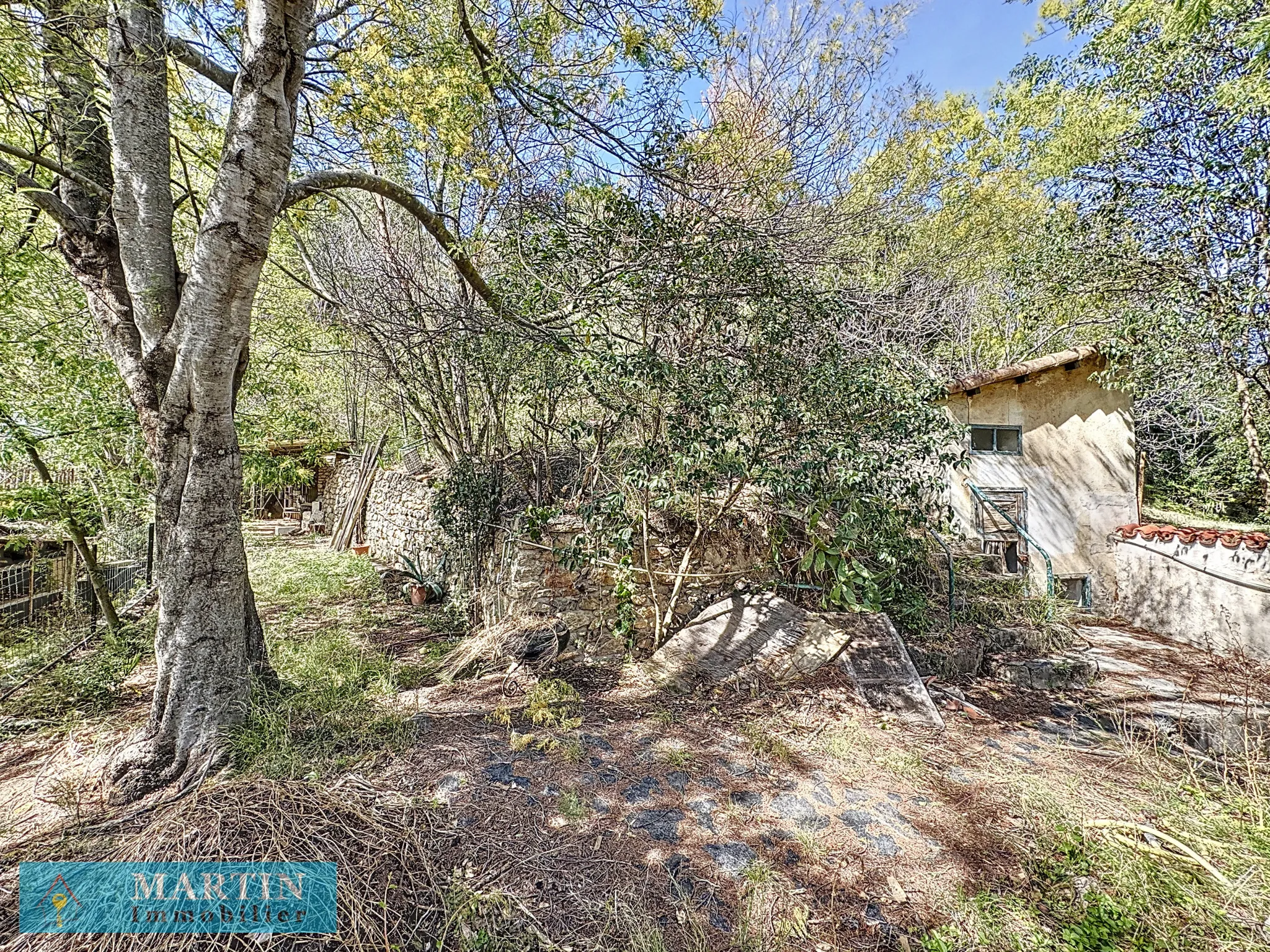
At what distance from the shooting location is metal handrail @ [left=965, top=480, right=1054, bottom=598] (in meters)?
7.36

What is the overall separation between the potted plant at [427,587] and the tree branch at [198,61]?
512 centimetres

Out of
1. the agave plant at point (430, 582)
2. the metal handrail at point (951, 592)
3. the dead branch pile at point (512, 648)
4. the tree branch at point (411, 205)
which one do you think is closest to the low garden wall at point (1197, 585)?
the metal handrail at point (951, 592)

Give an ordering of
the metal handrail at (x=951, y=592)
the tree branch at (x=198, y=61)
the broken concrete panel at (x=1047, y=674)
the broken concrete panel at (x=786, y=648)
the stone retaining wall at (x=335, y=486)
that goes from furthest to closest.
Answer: the stone retaining wall at (x=335, y=486)
the metal handrail at (x=951, y=592)
the broken concrete panel at (x=1047, y=674)
the broken concrete panel at (x=786, y=648)
the tree branch at (x=198, y=61)

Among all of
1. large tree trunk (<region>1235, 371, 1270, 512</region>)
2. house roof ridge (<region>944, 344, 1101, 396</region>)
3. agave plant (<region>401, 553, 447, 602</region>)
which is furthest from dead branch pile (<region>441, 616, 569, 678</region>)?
large tree trunk (<region>1235, 371, 1270, 512</region>)

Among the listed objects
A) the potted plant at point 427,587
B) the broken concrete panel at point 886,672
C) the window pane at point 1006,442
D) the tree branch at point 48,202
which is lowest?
the broken concrete panel at point 886,672

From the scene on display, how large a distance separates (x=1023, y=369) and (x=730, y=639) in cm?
682

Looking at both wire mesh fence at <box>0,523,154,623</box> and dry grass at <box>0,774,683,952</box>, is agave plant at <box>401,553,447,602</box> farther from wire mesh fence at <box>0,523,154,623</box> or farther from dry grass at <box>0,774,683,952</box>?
dry grass at <box>0,774,683,952</box>

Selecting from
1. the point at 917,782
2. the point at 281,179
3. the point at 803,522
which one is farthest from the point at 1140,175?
the point at 281,179

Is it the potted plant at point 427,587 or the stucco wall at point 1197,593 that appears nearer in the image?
the stucco wall at point 1197,593

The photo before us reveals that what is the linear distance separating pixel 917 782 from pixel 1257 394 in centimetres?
955

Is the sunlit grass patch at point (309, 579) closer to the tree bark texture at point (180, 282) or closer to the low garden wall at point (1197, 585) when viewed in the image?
the tree bark texture at point (180, 282)

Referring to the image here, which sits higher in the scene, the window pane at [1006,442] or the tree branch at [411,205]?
the tree branch at [411,205]

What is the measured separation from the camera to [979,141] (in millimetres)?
13102

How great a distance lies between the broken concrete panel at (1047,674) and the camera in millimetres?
5262
